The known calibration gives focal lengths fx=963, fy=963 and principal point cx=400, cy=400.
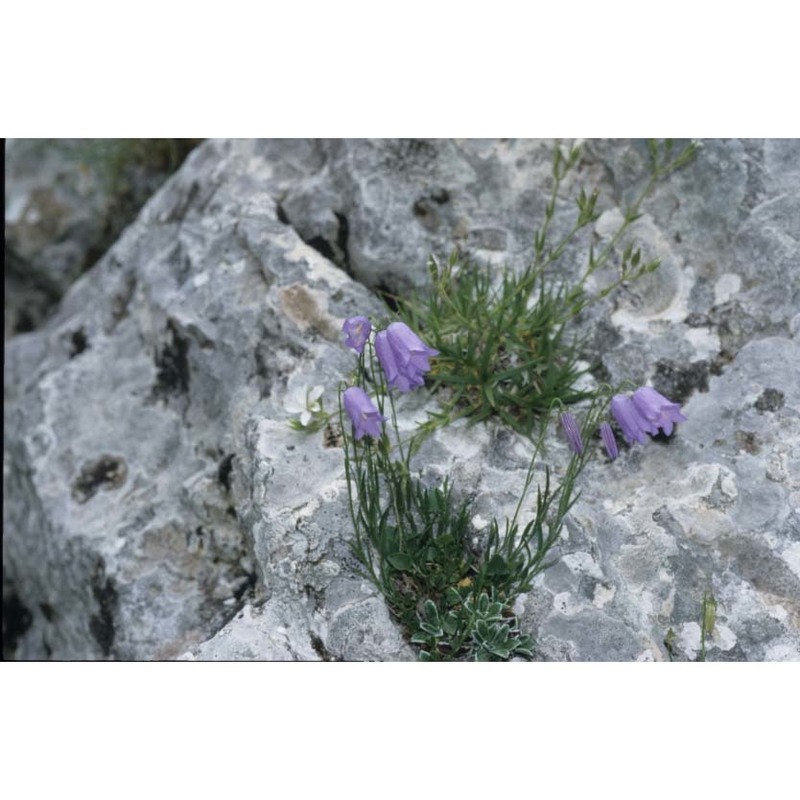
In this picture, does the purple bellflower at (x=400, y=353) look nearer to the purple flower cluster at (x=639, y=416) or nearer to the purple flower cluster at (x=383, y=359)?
the purple flower cluster at (x=383, y=359)

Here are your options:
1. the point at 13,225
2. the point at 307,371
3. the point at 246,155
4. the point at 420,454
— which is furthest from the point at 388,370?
the point at 13,225

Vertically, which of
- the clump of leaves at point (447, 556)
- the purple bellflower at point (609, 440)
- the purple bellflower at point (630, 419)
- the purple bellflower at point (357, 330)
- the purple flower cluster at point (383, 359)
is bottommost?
the clump of leaves at point (447, 556)

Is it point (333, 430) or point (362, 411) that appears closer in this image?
point (362, 411)

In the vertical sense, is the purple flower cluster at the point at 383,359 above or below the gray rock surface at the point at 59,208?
below

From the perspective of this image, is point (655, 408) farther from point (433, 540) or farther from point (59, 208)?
point (59, 208)

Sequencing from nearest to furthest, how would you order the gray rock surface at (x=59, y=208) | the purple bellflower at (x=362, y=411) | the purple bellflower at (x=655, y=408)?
the purple bellflower at (x=362, y=411) < the purple bellflower at (x=655, y=408) < the gray rock surface at (x=59, y=208)

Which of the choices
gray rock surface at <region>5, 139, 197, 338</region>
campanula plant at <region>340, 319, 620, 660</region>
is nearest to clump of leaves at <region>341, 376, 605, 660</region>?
campanula plant at <region>340, 319, 620, 660</region>

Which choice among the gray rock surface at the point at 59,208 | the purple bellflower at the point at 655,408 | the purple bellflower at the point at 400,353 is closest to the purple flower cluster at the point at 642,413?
the purple bellflower at the point at 655,408

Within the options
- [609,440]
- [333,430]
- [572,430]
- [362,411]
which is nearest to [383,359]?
[362,411]
